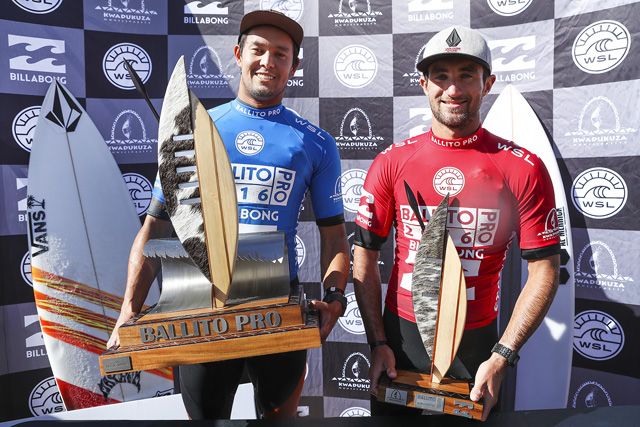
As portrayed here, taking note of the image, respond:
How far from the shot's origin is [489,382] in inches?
42.4

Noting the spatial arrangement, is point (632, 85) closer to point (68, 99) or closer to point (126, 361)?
point (126, 361)

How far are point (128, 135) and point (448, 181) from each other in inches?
73.6

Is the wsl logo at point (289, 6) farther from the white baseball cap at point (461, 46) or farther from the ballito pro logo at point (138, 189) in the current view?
the white baseball cap at point (461, 46)

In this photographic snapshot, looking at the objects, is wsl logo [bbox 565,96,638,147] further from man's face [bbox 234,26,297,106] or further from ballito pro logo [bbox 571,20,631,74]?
man's face [bbox 234,26,297,106]

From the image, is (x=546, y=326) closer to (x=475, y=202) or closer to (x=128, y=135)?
(x=475, y=202)

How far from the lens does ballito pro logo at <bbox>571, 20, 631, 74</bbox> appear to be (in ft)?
7.01

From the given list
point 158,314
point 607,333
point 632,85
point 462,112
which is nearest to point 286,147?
point 462,112

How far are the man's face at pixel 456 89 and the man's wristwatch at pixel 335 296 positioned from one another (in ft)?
1.77

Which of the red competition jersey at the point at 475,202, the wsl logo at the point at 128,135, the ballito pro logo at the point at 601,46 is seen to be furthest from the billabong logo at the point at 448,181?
the wsl logo at the point at 128,135

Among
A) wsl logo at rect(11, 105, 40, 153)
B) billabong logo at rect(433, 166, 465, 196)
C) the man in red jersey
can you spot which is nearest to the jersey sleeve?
the man in red jersey

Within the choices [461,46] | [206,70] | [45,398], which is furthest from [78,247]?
[461,46]

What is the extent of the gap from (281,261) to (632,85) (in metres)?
1.99

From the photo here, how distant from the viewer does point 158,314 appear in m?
0.95

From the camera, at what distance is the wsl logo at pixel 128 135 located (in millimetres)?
2477
